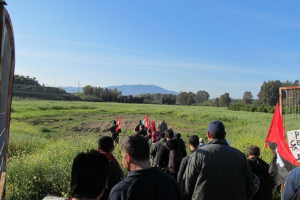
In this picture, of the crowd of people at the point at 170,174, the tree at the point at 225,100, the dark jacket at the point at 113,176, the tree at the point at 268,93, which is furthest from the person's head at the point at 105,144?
the tree at the point at 225,100

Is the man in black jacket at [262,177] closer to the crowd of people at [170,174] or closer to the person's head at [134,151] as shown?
the crowd of people at [170,174]

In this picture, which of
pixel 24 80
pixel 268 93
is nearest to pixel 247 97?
pixel 268 93

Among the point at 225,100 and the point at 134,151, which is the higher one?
the point at 225,100

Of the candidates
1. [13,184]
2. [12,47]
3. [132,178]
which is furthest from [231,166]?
[13,184]

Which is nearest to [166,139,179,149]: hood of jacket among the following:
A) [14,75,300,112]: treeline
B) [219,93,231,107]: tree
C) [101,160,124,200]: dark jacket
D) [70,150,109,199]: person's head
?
[101,160,124,200]: dark jacket

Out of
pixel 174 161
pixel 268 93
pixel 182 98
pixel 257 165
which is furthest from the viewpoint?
pixel 182 98

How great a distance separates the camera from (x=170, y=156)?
507 centimetres

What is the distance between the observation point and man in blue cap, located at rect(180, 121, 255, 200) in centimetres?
304

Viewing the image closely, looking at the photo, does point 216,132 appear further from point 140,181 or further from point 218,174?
point 140,181

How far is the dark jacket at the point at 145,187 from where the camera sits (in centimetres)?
199

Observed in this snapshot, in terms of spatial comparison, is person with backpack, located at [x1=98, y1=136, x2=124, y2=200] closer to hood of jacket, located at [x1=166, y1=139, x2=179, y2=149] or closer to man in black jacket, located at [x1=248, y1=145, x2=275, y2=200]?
hood of jacket, located at [x1=166, y1=139, x2=179, y2=149]

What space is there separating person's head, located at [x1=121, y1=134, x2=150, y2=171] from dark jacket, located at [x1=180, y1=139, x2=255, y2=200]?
3.55 feet

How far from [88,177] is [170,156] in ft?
10.9

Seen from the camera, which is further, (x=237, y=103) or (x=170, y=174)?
(x=237, y=103)
